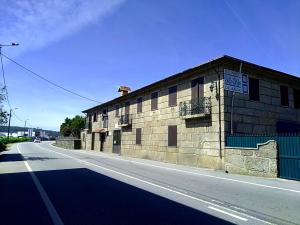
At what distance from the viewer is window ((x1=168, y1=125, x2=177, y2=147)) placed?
77.3ft

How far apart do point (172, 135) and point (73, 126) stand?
53.9m

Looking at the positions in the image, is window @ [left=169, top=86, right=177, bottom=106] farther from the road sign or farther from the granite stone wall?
the granite stone wall

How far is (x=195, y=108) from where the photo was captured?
831 inches

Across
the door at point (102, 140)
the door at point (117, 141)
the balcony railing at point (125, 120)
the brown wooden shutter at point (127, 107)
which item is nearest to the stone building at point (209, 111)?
the balcony railing at point (125, 120)

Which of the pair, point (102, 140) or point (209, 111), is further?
point (102, 140)

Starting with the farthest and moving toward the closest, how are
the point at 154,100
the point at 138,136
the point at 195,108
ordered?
1. the point at 138,136
2. the point at 154,100
3. the point at 195,108

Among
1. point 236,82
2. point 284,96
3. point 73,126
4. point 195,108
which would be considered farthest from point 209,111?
point 73,126

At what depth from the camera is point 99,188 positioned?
33.5 ft

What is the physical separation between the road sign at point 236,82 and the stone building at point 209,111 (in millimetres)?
181

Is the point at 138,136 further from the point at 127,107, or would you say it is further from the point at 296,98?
the point at 296,98

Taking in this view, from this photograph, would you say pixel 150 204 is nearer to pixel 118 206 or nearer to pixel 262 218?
pixel 118 206

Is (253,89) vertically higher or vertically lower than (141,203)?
higher

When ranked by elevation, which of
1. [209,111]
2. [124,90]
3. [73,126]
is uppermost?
[124,90]

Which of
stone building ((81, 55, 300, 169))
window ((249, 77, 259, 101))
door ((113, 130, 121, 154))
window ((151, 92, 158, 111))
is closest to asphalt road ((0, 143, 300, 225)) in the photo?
stone building ((81, 55, 300, 169))
